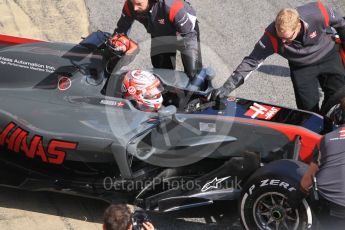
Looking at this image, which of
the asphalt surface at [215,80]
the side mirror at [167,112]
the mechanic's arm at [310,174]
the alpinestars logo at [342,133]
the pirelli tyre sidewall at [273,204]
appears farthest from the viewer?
the asphalt surface at [215,80]

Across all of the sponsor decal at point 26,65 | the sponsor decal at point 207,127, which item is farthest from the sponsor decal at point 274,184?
the sponsor decal at point 26,65

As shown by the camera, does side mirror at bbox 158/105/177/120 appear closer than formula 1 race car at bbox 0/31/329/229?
No

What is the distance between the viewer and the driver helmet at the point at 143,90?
658cm

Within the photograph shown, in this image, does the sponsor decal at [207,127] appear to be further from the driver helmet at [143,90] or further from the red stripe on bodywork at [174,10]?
the red stripe on bodywork at [174,10]

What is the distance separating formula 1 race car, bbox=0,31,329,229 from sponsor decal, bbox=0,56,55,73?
0.23m

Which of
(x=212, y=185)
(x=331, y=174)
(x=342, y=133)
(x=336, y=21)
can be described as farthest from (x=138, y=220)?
(x=336, y=21)

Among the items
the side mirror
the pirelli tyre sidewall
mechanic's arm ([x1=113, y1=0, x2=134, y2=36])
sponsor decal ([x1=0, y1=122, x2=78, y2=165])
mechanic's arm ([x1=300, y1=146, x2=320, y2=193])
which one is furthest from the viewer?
mechanic's arm ([x1=113, y1=0, x2=134, y2=36])

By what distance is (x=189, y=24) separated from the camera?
7.40 metres

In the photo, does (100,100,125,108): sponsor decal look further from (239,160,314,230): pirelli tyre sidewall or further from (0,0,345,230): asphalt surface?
(239,160,314,230): pirelli tyre sidewall

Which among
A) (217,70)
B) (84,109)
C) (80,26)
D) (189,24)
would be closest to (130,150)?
(84,109)

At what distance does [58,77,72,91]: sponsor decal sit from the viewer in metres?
6.85

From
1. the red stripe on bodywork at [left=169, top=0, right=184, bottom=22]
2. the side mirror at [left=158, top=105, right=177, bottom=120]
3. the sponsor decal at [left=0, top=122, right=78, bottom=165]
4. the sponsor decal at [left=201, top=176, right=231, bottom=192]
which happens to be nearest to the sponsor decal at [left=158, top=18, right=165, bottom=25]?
the red stripe on bodywork at [left=169, top=0, right=184, bottom=22]

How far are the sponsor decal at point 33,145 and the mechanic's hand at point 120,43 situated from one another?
1.22 meters

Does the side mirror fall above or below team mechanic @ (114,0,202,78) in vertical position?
below
